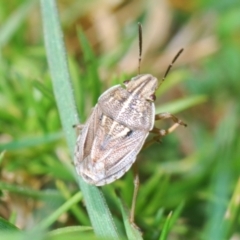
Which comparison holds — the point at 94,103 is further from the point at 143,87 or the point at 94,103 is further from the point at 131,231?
the point at 131,231

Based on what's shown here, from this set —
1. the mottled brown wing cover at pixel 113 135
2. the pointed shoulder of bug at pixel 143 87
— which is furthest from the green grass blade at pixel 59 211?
the pointed shoulder of bug at pixel 143 87

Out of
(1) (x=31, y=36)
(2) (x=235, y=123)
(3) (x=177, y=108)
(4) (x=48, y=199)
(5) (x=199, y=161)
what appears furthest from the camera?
(1) (x=31, y=36)

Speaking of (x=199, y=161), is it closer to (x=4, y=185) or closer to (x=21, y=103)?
(x=21, y=103)

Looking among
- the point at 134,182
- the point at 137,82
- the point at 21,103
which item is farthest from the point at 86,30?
the point at 134,182

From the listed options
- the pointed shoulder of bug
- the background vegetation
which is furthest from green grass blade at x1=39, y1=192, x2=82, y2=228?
the pointed shoulder of bug

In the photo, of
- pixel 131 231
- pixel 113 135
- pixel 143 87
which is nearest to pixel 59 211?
pixel 131 231

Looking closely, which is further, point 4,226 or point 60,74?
point 60,74

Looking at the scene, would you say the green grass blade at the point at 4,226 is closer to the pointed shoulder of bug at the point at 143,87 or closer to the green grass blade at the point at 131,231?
the green grass blade at the point at 131,231
